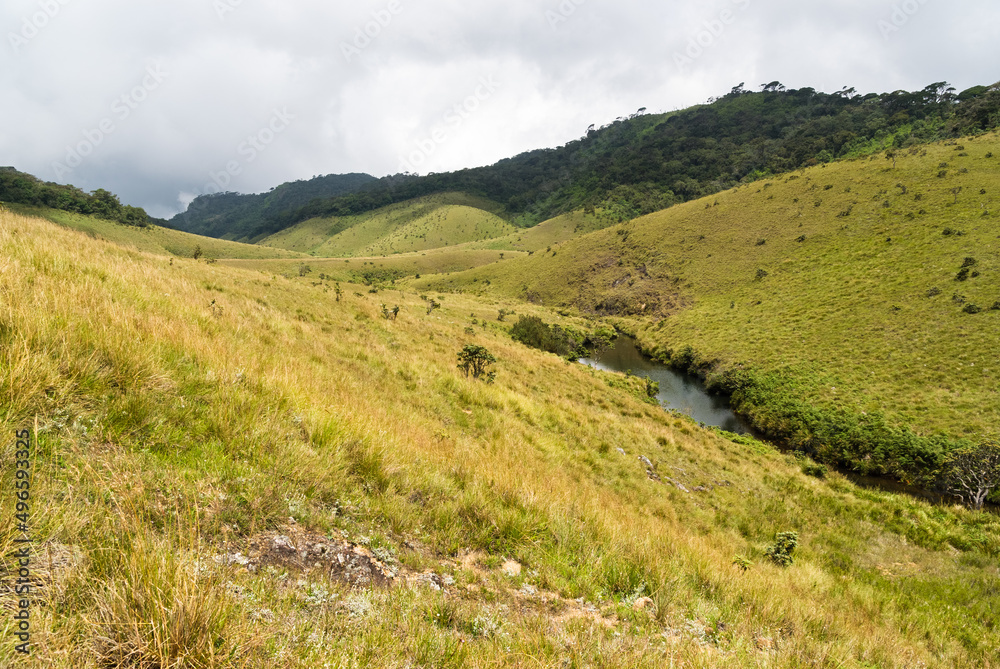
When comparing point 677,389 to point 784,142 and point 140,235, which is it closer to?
point 140,235

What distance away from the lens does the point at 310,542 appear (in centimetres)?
308

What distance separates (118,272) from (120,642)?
9.04m

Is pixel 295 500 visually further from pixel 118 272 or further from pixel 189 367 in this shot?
pixel 118 272

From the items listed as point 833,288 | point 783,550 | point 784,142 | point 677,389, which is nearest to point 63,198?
point 677,389

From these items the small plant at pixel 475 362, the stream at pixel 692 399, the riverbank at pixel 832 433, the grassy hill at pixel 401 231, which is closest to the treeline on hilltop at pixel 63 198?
the grassy hill at pixel 401 231

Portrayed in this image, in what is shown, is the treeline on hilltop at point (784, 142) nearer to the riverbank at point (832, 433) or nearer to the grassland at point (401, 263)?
the grassland at point (401, 263)

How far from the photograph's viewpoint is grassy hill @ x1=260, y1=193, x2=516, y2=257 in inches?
6186

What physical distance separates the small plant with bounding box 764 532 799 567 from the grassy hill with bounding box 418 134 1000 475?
53.7ft

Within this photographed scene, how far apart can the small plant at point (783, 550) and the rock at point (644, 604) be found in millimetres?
6652

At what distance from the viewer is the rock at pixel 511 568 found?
3.74m

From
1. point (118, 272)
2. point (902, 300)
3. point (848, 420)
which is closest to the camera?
point (118, 272)

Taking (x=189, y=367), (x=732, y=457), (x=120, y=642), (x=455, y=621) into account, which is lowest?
(x=732, y=457)

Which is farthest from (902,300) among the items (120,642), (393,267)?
(393,267)

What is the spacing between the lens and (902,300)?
32.2 meters
